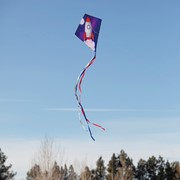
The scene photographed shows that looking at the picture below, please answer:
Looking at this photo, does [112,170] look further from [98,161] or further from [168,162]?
[168,162]

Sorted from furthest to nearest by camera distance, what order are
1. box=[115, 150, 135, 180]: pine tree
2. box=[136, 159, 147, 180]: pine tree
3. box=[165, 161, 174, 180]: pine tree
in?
box=[136, 159, 147, 180]: pine tree → box=[165, 161, 174, 180]: pine tree → box=[115, 150, 135, 180]: pine tree

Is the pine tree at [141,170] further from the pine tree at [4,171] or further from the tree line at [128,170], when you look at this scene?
the pine tree at [4,171]

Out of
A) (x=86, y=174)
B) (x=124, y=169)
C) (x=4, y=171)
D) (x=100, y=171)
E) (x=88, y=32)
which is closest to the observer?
(x=88, y=32)

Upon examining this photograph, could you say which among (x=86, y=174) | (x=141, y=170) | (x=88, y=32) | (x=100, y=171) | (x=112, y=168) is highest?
(x=141, y=170)

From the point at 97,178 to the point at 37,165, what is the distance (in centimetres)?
2482

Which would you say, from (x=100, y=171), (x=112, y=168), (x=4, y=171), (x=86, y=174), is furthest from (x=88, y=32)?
(x=100, y=171)

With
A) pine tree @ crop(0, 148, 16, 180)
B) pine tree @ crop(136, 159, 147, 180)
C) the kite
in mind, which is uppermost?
pine tree @ crop(136, 159, 147, 180)

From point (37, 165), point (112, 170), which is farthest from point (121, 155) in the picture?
point (37, 165)

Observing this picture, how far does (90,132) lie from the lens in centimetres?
766

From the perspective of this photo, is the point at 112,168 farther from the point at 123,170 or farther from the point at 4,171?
→ the point at 4,171

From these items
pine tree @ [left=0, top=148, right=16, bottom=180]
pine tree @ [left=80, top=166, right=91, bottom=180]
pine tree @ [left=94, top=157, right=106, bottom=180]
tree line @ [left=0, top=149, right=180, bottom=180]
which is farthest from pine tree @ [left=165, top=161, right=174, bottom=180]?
pine tree @ [left=0, top=148, right=16, bottom=180]

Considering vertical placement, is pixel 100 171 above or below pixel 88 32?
above

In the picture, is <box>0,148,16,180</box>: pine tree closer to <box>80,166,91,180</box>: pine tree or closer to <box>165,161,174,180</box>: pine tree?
<box>80,166,91,180</box>: pine tree

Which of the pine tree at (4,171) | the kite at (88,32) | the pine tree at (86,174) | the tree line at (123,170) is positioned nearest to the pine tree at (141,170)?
the tree line at (123,170)
